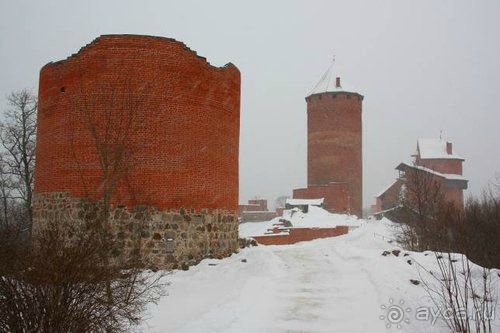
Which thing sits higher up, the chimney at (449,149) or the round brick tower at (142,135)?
the chimney at (449,149)

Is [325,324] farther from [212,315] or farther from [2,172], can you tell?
[2,172]

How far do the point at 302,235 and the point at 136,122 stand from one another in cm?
2236

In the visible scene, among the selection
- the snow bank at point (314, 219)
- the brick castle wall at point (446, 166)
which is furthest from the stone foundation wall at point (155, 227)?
the brick castle wall at point (446, 166)

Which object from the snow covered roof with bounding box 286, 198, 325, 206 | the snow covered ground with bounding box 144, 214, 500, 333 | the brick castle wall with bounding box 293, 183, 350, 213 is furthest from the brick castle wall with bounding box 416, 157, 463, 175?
the snow covered ground with bounding box 144, 214, 500, 333

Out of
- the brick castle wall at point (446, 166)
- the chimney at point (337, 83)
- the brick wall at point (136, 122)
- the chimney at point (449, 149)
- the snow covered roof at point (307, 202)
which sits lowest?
the snow covered roof at point (307, 202)

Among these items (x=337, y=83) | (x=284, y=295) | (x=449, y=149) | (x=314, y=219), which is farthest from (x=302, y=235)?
(x=449, y=149)

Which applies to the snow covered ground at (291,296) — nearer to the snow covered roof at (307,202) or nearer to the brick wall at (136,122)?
the brick wall at (136,122)

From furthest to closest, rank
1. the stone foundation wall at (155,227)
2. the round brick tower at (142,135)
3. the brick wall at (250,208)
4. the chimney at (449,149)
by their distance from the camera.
Answer: the brick wall at (250,208) < the chimney at (449,149) < the round brick tower at (142,135) < the stone foundation wall at (155,227)

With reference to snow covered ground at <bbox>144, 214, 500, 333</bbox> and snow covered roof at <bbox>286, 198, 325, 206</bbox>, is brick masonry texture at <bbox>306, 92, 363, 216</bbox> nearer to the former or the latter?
snow covered roof at <bbox>286, 198, 325, 206</bbox>

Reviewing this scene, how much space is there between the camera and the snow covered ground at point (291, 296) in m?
7.51

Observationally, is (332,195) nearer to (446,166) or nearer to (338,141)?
(338,141)

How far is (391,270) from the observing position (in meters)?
11.9

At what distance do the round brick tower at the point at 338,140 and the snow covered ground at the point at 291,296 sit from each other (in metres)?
33.8

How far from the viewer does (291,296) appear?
989 cm
